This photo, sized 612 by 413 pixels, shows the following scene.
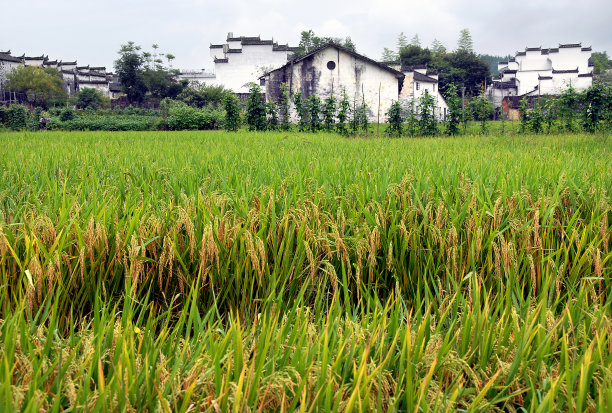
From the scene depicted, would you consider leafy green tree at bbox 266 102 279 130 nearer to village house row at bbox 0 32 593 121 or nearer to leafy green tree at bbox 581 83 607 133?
village house row at bbox 0 32 593 121

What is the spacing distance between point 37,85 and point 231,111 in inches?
1189

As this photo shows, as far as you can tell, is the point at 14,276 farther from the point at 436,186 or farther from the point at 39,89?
the point at 39,89

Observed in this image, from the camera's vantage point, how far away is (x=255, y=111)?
1444 centimetres

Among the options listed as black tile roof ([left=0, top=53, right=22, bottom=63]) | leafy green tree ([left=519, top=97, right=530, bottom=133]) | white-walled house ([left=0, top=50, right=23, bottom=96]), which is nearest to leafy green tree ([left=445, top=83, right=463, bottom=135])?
leafy green tree ([left=519, top=97, right=530, bottom=133])

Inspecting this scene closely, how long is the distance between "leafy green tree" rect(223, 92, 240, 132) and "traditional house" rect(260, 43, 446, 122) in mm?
6951

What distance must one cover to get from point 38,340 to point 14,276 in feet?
2.35

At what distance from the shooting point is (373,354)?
1127 millimetres

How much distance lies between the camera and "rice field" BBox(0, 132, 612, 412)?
937 millimetres

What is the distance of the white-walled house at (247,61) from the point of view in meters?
40.1

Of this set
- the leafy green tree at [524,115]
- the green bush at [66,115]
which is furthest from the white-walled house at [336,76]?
the green bush at [66,115]

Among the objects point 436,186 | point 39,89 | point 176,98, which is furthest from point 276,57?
point 436,186

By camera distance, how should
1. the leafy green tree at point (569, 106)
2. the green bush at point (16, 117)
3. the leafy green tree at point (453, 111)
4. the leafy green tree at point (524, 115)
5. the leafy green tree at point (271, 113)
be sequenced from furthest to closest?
1. the green bush at point (16, 117)
2. the leafy green tree at point (271, 113)
3. the leafy green tree at point (453, 111)
4. the leafy green tree at point (524, 115)
5. the leafy green tree at point (569, 106)

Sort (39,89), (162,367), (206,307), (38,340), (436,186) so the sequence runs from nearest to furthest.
Result: 1. (162,367)
2. (38,340)
3. (206,307)
4. (436,186)
5. (39,89)

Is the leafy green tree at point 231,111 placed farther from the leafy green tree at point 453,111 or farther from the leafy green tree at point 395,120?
the leafy green tree at point 453,111
